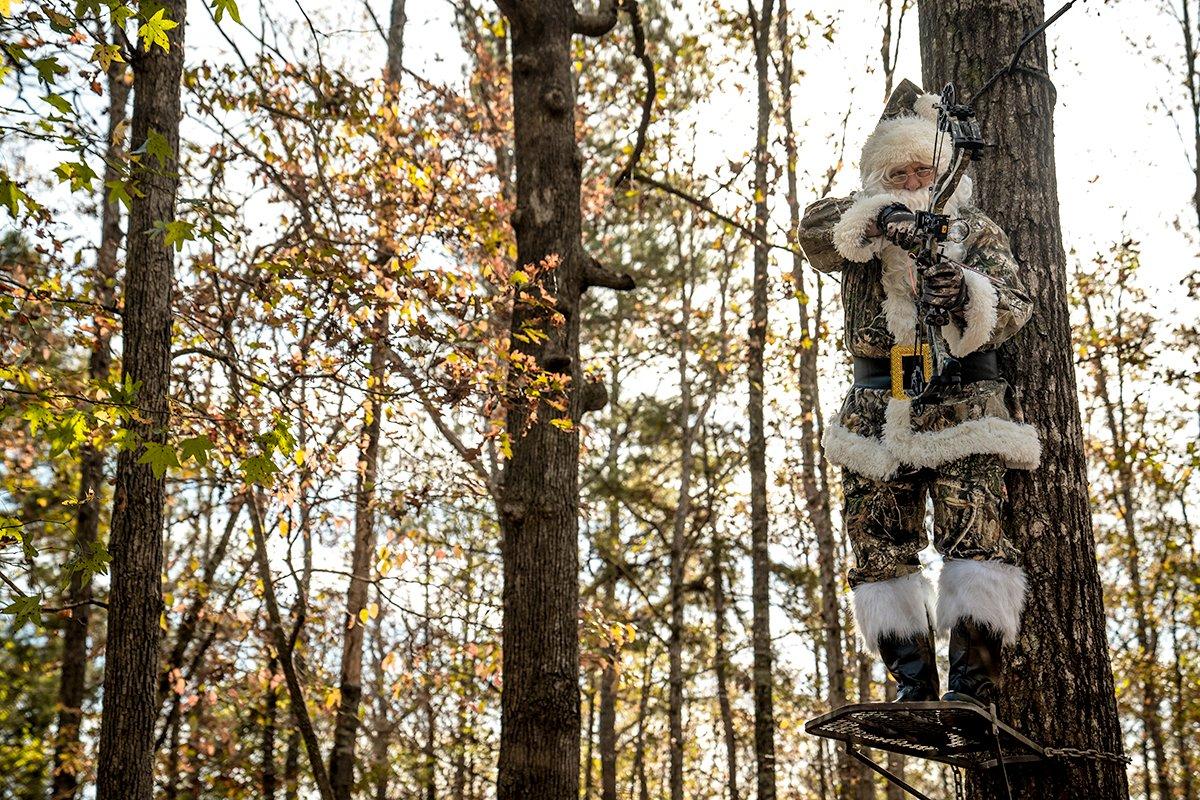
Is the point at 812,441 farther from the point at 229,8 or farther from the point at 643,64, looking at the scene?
the point at 229,8

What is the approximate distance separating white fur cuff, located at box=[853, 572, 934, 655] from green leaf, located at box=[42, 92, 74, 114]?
3516mm

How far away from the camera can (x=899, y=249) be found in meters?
3.84

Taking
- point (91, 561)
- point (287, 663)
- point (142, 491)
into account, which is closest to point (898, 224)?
point (91, 561)

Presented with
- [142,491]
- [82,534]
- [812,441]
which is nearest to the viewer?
[142,491]

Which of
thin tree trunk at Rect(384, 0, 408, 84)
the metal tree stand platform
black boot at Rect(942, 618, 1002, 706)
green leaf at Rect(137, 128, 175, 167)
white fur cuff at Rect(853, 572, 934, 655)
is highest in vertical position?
thin tree trunk at Rect(384, 0, 408, 84)

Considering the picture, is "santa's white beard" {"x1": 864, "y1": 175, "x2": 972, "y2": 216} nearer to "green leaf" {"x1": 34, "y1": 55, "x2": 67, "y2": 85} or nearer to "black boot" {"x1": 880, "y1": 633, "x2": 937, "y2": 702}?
"black boot" {"x1": 880, "y1": 633, "x2": 937, "y2": 702}

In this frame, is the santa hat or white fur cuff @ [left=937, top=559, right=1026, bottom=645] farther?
the santa hat

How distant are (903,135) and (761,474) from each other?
28.4 feet

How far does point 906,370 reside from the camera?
380cm

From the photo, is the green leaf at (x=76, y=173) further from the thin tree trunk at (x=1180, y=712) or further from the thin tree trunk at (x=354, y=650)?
the thin tree trunk at (x=1180, y=712)

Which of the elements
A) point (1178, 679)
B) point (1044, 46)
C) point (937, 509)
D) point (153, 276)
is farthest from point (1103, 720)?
point (1178, 679)

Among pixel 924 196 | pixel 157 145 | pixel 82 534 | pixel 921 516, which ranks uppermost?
pixel 157 145

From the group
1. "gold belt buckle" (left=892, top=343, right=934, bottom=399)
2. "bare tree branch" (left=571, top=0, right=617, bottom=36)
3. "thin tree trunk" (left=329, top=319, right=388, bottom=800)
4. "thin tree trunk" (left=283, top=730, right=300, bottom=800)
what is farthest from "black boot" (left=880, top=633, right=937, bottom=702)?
"thin tree trunk" (left=283, top=730, right=300, bottom=800)

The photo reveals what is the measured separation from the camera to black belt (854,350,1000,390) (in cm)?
368
